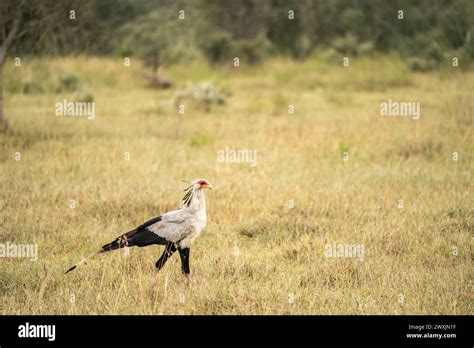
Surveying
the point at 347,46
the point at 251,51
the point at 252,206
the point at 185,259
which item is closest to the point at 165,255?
the point at 185,259

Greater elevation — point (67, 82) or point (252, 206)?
point (67, 82)

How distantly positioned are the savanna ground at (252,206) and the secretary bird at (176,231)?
33 cm

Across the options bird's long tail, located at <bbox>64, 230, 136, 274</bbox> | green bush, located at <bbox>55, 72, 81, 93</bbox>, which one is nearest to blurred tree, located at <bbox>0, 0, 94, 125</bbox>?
green bush, located at <bbox>55, 72, 81, 93</bbox>

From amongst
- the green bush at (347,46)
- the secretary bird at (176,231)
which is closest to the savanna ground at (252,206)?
the secretary bird at (176,231)

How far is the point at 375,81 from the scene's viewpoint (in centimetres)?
1936

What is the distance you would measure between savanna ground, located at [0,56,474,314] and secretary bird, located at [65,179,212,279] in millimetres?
332

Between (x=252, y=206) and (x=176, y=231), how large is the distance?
2501 mm

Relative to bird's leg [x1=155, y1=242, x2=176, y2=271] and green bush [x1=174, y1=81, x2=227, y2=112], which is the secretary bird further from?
green bush [x1=174, y1=81, x2=227, y2=112]

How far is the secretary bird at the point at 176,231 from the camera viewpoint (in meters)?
5.16

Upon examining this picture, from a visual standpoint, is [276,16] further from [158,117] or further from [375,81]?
[158,117]

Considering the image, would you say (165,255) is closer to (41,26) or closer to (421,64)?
(41,26)

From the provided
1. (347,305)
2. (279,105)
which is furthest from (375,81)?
(347,305)

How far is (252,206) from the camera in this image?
24.8 ft

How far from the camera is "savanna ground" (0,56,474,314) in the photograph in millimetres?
5215
